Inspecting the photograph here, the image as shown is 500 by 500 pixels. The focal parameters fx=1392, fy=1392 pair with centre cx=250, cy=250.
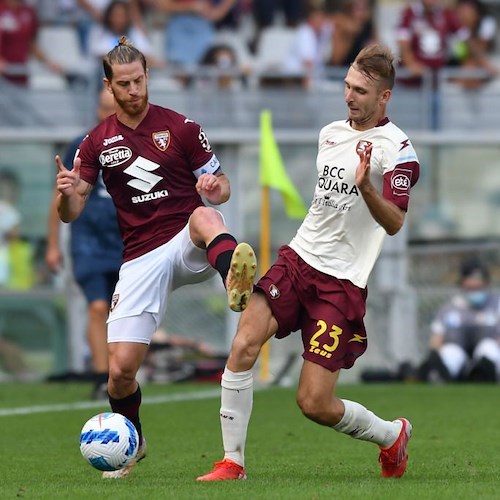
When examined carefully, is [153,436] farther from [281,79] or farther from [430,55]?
[430,55]

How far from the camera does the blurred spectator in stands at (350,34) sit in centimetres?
1803

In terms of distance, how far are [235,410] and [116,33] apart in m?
10.7

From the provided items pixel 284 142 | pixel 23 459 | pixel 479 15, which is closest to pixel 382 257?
pixel 284 142

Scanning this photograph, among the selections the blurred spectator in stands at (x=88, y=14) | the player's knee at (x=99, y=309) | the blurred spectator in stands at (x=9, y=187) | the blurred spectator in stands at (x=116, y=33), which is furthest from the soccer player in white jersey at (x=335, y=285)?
the blurred spectator in stands at (x=88, y=14)

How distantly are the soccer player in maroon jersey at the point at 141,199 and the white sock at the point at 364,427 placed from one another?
3.61 ft

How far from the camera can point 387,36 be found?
780 inches

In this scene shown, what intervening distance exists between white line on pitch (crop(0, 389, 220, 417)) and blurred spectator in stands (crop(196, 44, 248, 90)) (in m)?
4.85

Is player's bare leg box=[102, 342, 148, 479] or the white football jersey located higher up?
the white football jersey

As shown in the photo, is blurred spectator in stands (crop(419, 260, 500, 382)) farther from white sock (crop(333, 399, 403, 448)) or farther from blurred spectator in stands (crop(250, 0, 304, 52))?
white sock (crop(333, 399, 403, 448))

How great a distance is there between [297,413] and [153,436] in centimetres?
208

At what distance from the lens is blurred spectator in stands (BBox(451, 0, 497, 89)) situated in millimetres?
18438

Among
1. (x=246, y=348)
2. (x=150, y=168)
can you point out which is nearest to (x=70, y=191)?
(x=150, y=168)

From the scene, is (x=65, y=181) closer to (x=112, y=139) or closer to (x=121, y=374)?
(x=112, y=139)

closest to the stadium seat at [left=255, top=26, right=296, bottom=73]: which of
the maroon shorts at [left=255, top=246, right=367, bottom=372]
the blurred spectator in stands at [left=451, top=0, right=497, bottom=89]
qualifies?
the blurred spectator in stands at [left=451, top=0, right=497, bottom=89]
